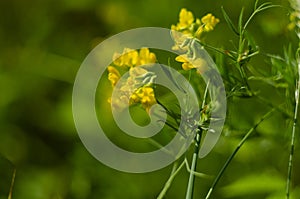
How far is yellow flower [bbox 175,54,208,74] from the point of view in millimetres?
754

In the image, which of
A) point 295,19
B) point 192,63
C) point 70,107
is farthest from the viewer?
point 70,107

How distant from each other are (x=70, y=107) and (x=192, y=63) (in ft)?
3.03

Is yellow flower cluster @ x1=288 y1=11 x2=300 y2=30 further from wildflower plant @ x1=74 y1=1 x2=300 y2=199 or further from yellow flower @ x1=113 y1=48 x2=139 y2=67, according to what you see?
yellow flower @ x1=113 y1=48 x2=139 y2=67

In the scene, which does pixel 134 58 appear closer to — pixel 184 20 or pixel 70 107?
→ pixel 184 20

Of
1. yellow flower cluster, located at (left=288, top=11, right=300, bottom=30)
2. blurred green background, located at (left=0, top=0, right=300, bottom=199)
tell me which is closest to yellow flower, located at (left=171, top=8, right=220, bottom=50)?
yellow flower cluster, located at (left=288, top=11, right=300, bottom=30)

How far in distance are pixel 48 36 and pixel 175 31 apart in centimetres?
102

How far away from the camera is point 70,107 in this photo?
1647 mm

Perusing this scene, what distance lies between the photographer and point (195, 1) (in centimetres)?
166

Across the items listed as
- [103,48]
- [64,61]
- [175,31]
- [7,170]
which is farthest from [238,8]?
[175,31]

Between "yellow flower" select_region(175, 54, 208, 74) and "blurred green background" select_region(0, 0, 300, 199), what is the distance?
0.38 meters

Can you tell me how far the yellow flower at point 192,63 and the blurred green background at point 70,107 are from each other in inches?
15.0

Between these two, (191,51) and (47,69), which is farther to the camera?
(47,69)

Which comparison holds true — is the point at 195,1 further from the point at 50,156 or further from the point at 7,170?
the point at 7,170

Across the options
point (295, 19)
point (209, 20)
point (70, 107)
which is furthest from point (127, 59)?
point (70, 107)
